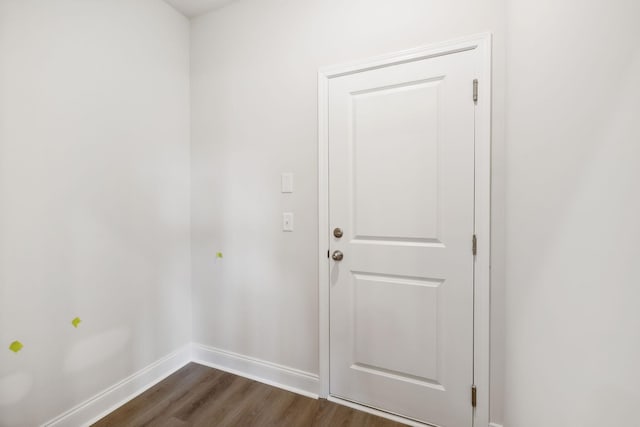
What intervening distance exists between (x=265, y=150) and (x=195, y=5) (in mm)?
1184

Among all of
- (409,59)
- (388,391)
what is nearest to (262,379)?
(388,391)

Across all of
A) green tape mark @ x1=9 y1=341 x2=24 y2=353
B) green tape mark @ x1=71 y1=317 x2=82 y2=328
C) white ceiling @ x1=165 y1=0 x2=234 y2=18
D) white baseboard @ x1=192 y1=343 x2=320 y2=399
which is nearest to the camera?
green tape mark @ x1=9 y1=341 x2=24 y2=353

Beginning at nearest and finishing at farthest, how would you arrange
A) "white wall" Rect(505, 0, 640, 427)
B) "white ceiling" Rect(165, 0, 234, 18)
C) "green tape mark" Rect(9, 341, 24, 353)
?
"white wall" Rect(505, 0, 640, 427), "green tape mark" Rect(9, 341, 24, 353), "white ceiling" Rect(165, 0, 234, 18)

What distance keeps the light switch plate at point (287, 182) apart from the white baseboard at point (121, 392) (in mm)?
1439

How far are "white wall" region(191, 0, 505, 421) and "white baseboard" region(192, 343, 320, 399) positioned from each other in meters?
0.05

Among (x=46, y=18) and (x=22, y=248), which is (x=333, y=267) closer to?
(x=22, y=248)

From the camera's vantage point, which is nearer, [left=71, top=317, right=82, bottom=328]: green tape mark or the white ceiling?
[left=71, top=317, right=82, bottom=328]: green tape mark

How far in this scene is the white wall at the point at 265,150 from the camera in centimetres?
166

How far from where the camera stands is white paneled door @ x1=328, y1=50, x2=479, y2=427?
4.63 feet

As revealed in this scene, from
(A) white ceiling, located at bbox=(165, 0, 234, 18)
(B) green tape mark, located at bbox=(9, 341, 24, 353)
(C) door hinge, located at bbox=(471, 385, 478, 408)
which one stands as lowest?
(C) door hinge, located at bbox=(471, 385, 478, 408)

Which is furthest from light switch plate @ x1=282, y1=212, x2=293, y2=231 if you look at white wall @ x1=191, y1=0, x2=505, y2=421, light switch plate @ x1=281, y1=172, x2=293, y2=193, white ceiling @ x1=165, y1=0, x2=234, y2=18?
white ceiling @ x1=165, y1=0, x2=234, y2=18

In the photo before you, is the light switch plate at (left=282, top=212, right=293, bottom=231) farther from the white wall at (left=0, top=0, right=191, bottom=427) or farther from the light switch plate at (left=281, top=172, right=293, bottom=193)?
the white wall at (left=0, top=0, right=191, bottom=427)

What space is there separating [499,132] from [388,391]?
147 cm

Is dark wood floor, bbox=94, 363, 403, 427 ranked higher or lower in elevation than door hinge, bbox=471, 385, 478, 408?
lower
